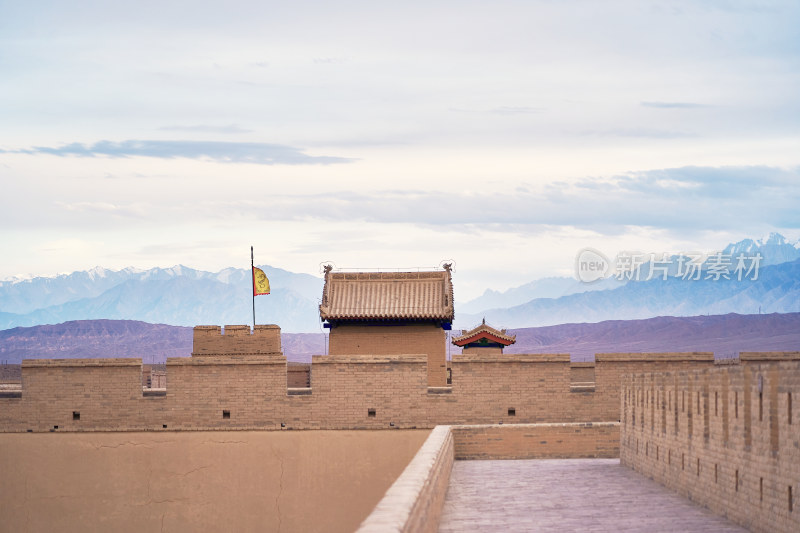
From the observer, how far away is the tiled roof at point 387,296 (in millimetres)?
34562

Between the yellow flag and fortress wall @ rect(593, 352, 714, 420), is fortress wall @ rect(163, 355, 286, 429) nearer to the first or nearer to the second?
fortress wall @ rect(593, 352, 714, 420)

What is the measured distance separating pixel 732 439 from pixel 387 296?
22.6 metres

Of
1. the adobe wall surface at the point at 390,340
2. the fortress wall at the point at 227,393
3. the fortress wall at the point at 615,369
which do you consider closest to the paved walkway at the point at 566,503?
the fortress wall at the point at 615,369

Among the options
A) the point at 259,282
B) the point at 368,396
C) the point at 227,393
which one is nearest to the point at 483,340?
the point at 259,282

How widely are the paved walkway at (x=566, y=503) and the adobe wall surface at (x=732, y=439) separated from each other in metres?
0.33

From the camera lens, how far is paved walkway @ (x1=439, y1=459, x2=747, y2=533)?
1343 cm

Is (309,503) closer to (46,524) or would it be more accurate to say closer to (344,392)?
(344,392)

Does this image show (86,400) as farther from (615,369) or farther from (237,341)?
(615,369)

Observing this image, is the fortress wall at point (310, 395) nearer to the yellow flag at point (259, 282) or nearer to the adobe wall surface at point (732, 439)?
the adobe wall surface at point (732, 439)

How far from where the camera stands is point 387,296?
35500 mm

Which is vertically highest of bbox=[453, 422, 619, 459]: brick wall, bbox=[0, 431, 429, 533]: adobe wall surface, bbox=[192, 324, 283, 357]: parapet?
bbox=[192, 324, 283, 357]: parapet

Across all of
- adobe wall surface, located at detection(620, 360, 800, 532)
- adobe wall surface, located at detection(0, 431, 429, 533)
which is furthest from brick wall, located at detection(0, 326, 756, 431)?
adobe wall surface, located at detection(620, 360, 800, 532)

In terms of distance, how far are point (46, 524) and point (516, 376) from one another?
1167cm

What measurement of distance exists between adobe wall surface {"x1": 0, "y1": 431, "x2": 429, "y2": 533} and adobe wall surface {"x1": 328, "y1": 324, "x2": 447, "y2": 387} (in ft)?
20.5
